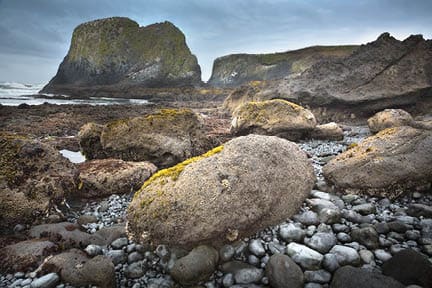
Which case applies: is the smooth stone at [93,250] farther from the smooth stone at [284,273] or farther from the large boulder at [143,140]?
the large boulder at [143,140]

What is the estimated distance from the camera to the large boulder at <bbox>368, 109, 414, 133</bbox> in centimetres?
1099

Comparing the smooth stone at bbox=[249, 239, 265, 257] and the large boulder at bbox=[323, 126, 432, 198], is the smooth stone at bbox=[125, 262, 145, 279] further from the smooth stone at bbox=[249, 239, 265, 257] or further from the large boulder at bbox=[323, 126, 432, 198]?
the large boulder at bbox=[323, 126, 432, 198]

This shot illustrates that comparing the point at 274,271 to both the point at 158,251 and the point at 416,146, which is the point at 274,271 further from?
the point at 416,146

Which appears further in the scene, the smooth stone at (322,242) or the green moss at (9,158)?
the green moss at (9,158)

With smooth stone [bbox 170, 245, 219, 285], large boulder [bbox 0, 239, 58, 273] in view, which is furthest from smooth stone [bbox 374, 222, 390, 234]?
large boulder [bbox 0, 239, 58, 273]

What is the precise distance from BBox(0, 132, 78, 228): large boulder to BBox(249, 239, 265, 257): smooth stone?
13.5 ft

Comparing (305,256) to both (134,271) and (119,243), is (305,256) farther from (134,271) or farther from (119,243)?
(119,243)

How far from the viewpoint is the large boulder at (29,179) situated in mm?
4902

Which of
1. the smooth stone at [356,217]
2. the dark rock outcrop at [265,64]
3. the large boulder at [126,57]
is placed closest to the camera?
the smooth stone at [356,217]

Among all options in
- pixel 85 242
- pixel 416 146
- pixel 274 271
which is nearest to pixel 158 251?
pixel 85 242

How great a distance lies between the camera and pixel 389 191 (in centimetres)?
496

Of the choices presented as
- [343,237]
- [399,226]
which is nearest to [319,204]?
[343,237]

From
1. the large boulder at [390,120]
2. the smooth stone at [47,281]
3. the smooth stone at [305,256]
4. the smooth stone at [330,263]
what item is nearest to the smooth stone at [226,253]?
the smooth stone at [305,256]

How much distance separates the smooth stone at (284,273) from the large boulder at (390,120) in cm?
1007
